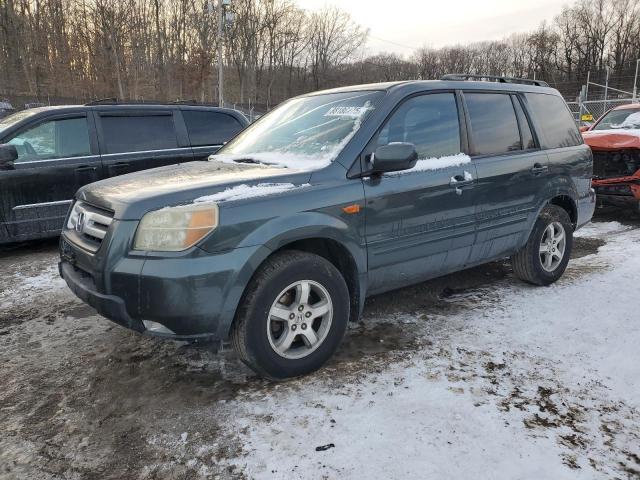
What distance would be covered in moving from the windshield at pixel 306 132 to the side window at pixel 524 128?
61.6 inches

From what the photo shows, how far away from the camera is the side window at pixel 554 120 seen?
443 centimetres

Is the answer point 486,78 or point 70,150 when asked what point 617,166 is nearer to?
point 486,78

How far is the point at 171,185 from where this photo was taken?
282 cm

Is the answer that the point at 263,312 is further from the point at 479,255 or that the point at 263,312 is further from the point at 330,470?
the point at 479,255

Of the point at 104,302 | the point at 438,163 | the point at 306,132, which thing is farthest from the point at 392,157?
the point at 104,302

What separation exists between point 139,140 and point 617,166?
725 cm

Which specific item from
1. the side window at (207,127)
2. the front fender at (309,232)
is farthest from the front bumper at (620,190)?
the front fender at (309,232)

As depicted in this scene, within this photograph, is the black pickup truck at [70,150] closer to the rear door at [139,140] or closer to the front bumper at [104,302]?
the rear door at [139,140]

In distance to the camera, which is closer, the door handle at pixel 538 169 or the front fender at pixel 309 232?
the front fender at pixel 309 232

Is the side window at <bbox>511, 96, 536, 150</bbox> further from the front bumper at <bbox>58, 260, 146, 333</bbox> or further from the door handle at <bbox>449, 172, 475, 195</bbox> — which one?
the front bumper at <bbox>58, 260, 146, 333</bbox>

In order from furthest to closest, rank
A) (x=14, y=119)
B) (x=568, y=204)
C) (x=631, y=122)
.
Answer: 1. (x=631, y=122)
2. (x=14, y=119)
3. (x=568, y=204)

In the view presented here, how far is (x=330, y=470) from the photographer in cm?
216

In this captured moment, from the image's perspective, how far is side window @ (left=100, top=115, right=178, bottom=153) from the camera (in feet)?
20.0

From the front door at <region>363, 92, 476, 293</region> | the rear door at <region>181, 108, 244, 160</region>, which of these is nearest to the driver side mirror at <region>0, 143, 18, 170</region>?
the rear door at <region>181, 108, 244, 160</region>
